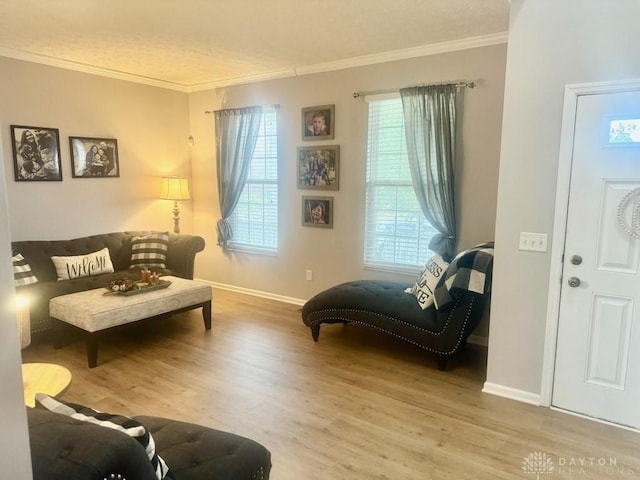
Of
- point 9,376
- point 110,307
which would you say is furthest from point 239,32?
point 9,376

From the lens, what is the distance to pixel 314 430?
2.62 metres

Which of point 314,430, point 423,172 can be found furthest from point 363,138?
point 314,430

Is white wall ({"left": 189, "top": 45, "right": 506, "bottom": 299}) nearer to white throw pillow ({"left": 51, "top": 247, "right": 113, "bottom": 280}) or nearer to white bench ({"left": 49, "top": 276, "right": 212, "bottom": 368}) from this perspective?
white bench ({"left": 49, "top": 276, "right": 212, "bottom": 368})

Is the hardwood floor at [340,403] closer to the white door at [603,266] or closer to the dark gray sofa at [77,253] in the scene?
the white door at [603,266]

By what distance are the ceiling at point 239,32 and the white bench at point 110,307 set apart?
7.25 feet

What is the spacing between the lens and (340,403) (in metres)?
2.93

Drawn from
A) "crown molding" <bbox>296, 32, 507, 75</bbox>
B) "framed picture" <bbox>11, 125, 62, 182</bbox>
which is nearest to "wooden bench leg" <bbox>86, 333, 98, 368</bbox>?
"framed picture" <bbox>11, 125, 62, 182</bbox>

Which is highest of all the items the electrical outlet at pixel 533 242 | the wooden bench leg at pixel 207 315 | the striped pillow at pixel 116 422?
the electrical outlet at pixel 533 242

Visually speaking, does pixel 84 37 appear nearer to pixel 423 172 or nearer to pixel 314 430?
pixel 423 172

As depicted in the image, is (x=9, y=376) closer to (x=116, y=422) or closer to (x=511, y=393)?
(x=116, y=422)

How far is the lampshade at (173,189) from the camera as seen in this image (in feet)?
17.9

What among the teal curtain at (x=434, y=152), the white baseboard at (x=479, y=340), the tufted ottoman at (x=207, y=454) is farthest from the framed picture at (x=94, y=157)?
the white baseboard at (x=479, y=340)

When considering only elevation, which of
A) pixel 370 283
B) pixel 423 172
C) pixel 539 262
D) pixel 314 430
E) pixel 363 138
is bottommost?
pixel 314 430

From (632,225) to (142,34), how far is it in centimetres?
387
